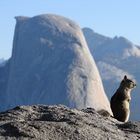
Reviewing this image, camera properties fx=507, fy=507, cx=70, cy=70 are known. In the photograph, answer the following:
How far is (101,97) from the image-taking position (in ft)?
555

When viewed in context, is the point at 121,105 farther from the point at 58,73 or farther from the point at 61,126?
the point at 58,73

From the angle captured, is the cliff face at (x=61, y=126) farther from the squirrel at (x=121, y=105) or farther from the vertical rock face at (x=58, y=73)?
the vertical rock face at (x=58, y=73)

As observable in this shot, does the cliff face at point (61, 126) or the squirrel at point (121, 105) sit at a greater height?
the cliff face at point (61, 126)

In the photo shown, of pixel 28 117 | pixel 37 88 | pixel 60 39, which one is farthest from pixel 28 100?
pixel 28 117

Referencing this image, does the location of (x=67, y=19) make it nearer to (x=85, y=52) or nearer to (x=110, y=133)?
(x=85, y=52)

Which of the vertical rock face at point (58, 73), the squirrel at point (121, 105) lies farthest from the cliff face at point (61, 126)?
the vertical rock face at point (58, 73)

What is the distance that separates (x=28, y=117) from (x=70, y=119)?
0.97 metres

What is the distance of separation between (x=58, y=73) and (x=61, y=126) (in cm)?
17023

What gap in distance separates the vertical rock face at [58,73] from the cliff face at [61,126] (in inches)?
5956

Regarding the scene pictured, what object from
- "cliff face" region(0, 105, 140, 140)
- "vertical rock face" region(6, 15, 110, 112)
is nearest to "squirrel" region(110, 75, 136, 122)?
"cliff face" region(0, 105, 140, 140)

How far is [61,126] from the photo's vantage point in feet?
26.9

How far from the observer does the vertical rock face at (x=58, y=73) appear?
167250 mm

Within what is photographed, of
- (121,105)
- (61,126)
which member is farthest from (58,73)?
(61,126)

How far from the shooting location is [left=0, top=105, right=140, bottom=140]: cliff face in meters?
7.87
